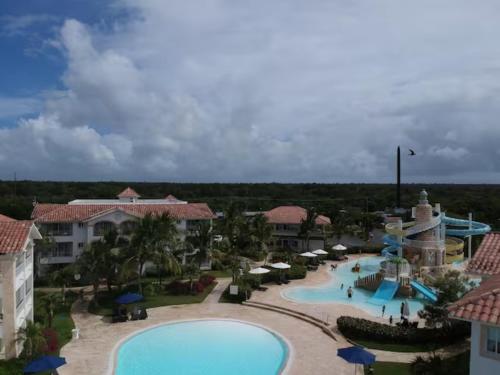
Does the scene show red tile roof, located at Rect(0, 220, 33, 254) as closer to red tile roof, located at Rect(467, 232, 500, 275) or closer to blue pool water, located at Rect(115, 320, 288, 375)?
blue pool water, located at Rect(115, 320, 288, 375)

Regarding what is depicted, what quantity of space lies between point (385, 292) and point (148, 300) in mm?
20901

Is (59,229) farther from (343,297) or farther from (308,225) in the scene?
(308,225)

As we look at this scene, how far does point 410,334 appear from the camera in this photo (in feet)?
90.0

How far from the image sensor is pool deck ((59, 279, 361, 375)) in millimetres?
24594

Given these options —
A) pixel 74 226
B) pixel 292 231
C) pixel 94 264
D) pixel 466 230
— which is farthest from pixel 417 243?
pixel 74 226

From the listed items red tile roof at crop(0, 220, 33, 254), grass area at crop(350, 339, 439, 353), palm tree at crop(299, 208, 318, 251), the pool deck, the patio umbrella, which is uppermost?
red tile roof at crop(0, 220, 33, 254)

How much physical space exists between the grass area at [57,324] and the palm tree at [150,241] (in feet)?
19.2

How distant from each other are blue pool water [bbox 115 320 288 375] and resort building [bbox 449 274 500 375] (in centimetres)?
1284

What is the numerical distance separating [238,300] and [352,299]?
9969 millimetres

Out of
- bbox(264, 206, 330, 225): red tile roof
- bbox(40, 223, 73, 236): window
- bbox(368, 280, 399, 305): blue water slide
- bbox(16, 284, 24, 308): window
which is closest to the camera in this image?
bbox(16, 284, 24, 308): window

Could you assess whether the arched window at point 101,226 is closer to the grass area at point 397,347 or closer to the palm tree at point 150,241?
the palm tree at point 150,241

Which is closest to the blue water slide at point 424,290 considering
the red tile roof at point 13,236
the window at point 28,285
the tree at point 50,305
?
the tree at point 50,305

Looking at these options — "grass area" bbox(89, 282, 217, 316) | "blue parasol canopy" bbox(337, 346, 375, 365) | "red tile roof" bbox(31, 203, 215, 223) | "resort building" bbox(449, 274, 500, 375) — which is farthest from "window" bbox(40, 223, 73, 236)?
"resort building" bbox(449, 274, 500, 375)

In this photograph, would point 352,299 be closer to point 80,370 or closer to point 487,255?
point 487,255
